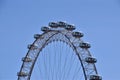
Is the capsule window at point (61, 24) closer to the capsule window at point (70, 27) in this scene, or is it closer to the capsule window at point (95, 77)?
the capsule window at point (70, 27)

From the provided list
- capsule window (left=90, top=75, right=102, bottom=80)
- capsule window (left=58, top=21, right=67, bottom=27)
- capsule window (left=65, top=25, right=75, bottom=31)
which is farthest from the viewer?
capsule window (left=58, top=21, right=67, bottom=27)

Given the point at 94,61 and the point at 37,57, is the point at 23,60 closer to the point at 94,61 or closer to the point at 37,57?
the point at 37,57

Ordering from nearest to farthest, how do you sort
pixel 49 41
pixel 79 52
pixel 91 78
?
pixel 91 78, pixel 79 52, pixel 49 41

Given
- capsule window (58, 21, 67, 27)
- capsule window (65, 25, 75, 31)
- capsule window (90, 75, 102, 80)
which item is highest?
capsule window (58, 21, 67, 27)

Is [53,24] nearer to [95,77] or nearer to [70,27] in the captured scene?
[70,27]

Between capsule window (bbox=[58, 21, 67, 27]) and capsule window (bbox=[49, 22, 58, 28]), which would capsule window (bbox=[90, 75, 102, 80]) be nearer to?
capsule window (bbox=[58, 21, 67, 27])

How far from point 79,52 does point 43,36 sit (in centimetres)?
1394

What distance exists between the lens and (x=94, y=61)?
4825 inches

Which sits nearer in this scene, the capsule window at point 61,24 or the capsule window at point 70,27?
the capsule window at point 70,27

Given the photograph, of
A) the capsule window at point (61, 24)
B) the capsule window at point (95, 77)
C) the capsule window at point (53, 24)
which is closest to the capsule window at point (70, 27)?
the capsule window at point (61, 24)

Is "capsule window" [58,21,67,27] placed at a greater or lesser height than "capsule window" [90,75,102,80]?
greater

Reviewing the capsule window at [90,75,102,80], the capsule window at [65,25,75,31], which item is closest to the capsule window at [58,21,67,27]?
the capsule window at [65,25,75,31]

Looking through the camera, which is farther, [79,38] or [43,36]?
[43,36]

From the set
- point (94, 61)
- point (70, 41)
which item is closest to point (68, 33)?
point (70, 41)
